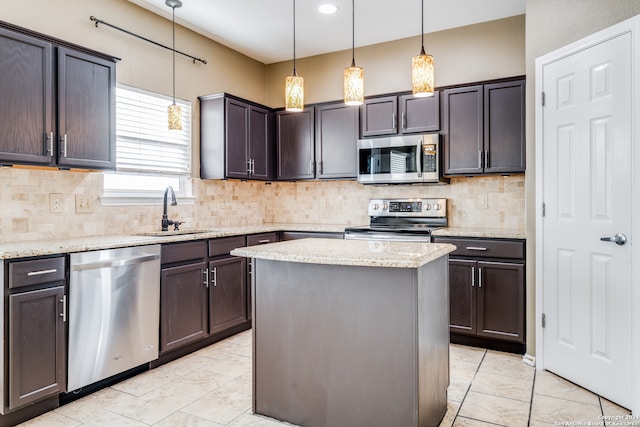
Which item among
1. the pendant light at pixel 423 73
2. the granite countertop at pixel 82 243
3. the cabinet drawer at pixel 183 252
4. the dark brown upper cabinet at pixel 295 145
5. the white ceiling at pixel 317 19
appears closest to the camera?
the pendant light at pixel 423 73

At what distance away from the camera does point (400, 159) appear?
4152mm

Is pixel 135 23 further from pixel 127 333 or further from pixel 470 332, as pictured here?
pixel 470 332

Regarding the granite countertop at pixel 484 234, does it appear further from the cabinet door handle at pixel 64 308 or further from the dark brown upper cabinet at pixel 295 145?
the cabinet door handle at pixel 64 308

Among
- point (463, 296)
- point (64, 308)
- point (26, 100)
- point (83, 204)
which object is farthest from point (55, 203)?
point (463, 296)

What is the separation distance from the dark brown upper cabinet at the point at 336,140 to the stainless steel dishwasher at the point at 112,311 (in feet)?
6.94

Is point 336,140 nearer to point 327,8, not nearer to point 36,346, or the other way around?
point 327,8

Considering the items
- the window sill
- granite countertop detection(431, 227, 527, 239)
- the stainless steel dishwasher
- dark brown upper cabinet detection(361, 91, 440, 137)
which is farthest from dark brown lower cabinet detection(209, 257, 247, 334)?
dark brown upper cabinet detection(361, 91, 440, 137)

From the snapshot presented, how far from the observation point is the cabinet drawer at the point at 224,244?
3576mm

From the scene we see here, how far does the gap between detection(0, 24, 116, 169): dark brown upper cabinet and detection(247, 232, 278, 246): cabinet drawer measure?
4.49 feet

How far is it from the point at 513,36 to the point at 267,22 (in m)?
2.24

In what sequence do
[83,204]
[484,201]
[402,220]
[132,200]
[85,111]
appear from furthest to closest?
[402,220] < [484,201] < [132,200] < [83,204] < [85,111]

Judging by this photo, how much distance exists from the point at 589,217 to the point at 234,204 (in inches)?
131

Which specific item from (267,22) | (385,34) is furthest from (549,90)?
(267,22)

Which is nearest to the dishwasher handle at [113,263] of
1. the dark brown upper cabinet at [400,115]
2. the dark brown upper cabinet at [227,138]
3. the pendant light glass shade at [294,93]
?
the dark brown upper cabinet at [227,138]
